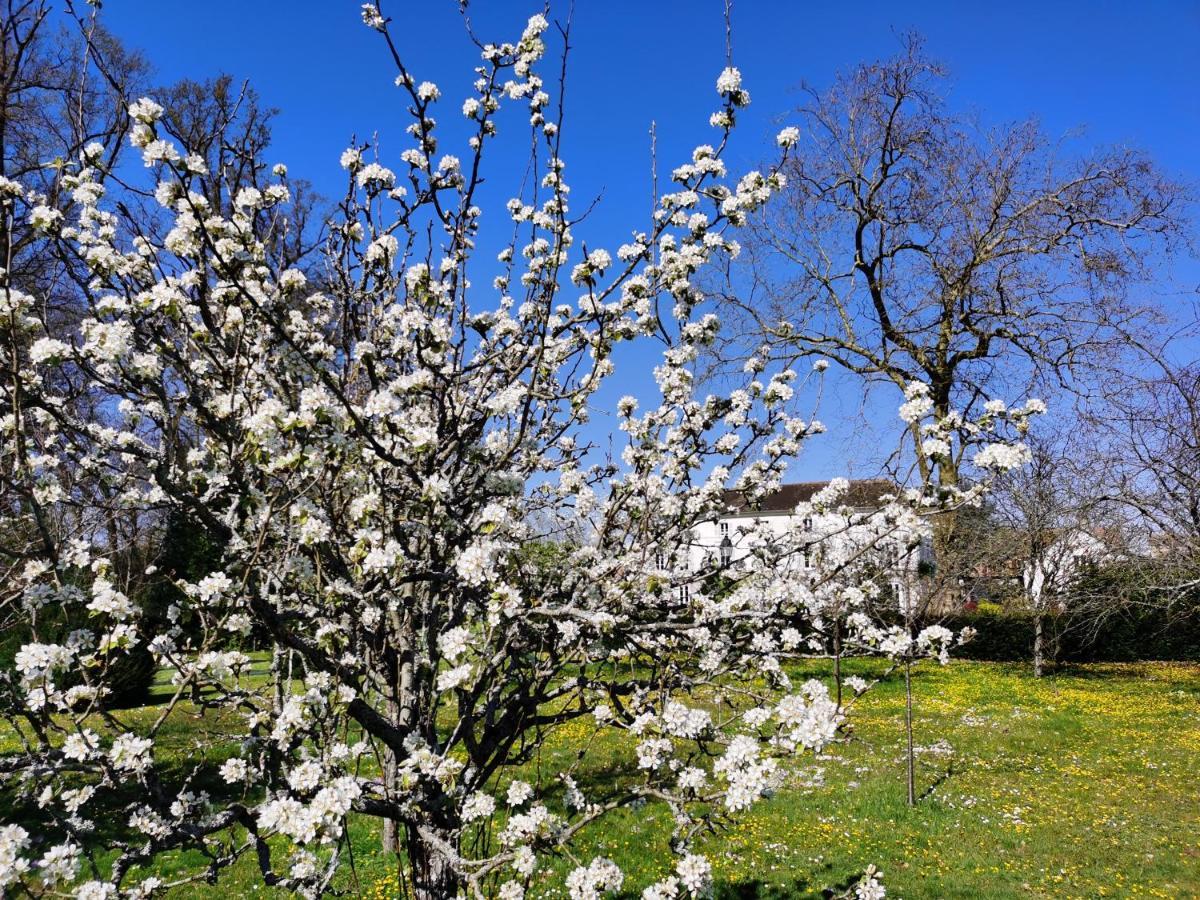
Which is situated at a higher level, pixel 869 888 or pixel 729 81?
pixel 729 81

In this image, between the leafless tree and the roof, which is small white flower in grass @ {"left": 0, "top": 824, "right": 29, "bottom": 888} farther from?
the leafless tree

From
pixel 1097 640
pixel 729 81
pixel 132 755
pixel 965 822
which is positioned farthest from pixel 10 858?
pixel 1097 640

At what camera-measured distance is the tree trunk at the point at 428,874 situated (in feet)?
11.3

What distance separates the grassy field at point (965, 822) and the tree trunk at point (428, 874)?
0.69m

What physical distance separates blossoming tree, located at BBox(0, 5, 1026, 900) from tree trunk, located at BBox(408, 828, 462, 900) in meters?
0.02

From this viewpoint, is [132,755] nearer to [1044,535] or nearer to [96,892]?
[96,892]

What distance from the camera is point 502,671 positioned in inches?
160

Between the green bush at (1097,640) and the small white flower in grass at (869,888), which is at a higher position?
the small white flower in grass at (869,888)

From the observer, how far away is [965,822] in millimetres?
8164

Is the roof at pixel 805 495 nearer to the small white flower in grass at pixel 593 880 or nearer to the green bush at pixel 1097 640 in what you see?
the small white flower in grass at pixel 593 880

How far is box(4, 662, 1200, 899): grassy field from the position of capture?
657cm

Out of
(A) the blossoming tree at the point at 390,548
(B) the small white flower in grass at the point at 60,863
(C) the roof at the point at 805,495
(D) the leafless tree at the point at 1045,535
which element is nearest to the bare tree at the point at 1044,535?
(D) the leafless tree at the point at 1045,535

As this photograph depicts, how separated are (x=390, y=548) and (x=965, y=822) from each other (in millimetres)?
8171

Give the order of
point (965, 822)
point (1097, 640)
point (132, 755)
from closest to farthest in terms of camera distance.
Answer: point (132, 755), point (965, 822), point (1097, 640)
